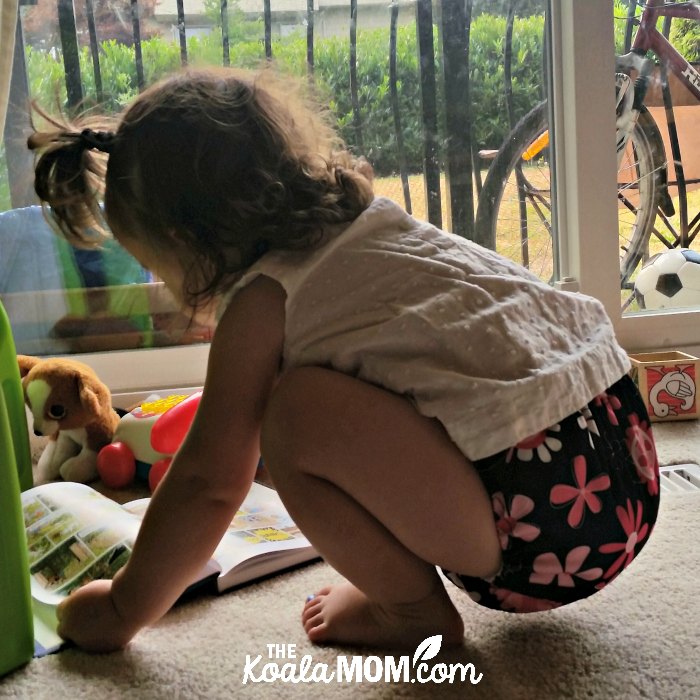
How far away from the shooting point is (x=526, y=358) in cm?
69

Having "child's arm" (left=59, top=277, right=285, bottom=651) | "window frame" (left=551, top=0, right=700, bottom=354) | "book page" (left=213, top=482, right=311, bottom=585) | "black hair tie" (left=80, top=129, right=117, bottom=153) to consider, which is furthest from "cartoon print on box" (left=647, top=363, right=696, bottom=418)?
"black hair tie" (left=80, top=129, right=117, bottom=153)

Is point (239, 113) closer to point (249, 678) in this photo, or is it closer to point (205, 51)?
point (249, 678)

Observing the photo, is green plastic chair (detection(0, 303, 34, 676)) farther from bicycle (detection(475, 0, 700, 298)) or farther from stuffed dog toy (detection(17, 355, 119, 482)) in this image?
bicycle (detection(475, 0, 700, 298))

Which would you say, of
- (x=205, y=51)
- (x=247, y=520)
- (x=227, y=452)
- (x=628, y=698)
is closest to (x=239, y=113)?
(x=227, y=452)

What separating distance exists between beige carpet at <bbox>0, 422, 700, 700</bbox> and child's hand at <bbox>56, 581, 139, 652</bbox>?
12 mm

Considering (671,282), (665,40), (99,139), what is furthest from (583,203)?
(99,139)

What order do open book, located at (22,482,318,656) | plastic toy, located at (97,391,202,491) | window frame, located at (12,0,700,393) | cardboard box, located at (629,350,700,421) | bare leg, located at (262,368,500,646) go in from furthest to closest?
1. window frame, located at (12,0,700,393)
2. cardboard box, located at (629,350,700,421)
3. plastic toy, located at (97,391,202,491)
4. open book, located at (22,482,318,656)
5. bare leg, located at (262,368,500,646)

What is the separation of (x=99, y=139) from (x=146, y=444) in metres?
0.53

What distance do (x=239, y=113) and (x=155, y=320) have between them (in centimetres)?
75

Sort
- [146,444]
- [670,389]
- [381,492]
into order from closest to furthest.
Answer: [381,492], [146,444], [670,389]

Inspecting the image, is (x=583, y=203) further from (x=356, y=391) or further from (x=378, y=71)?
(x=356, y=391)

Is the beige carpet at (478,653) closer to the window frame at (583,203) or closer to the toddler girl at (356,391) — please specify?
the toddler girl at (356,391)

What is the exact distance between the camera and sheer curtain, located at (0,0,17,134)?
884 mm

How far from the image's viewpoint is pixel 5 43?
2.92ft
